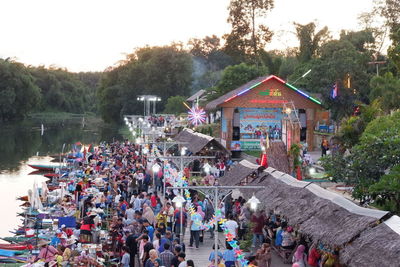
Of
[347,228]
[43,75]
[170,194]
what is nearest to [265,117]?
[170,194]

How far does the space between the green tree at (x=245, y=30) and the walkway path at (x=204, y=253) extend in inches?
2012

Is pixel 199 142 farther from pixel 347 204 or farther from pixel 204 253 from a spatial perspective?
pixel 347 204

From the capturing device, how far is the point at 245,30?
71.0 metres

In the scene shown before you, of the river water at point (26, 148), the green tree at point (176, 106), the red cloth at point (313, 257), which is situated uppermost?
the green tree at point (176, 106)

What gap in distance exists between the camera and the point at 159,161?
32125 millimetres

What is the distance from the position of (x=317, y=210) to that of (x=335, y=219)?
3.97 ft

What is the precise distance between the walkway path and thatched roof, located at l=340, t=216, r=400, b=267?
4943 millimetres

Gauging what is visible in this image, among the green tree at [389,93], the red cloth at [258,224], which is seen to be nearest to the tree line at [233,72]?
the green tree at [389,93]

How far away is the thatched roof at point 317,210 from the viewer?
1305 centimetres

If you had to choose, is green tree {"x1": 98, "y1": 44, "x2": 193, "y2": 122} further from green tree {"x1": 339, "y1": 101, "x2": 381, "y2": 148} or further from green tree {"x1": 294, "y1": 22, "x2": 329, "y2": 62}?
green tree {"x1": 339, "y1": 101, "x2": 381, "y2": 148}

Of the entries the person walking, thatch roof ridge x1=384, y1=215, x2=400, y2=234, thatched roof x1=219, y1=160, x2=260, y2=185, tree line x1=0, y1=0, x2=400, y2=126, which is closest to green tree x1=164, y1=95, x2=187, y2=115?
tree line x1=0, y1=0, x2=400, y2=126

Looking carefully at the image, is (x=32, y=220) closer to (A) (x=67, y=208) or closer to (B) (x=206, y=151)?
(A) (x=67, y=208)

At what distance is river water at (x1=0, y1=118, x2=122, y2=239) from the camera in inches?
1427

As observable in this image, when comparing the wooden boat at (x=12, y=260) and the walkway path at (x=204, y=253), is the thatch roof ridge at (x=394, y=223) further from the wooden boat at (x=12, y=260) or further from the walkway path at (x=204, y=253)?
the wooden boat at (x=12, y=260)
